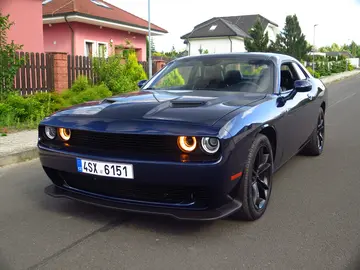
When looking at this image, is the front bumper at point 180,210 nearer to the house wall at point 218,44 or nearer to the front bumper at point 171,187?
the front bumper at point 171,187

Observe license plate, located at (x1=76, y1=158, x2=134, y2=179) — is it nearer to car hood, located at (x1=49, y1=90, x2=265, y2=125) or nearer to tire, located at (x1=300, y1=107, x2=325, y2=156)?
car hood, located at (x1=49, y1=90, x2=265, y2=125)

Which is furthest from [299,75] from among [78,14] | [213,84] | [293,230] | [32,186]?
[78,14]

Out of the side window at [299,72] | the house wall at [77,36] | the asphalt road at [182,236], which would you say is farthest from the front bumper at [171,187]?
the house wall at [77,36]

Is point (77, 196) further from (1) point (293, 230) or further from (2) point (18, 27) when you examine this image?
(2) point (18, 27)

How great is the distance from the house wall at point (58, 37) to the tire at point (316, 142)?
15911 mm

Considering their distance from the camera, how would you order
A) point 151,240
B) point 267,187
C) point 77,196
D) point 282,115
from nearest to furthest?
point 151,240 → point 77,196 → point 267,187 → point 282,115

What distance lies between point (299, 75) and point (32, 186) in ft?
12.0

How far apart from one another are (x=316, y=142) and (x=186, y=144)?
3.54 meters

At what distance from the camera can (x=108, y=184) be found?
3141 mm

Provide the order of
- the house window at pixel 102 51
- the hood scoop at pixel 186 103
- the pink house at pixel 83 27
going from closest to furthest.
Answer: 1. the hood scoop at pixel 186 103
2. the house window at pixel 102 51
3. the pink house at pixel 83 27

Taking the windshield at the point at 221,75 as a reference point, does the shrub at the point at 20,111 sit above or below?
below

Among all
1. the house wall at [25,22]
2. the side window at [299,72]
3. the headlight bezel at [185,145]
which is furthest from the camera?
the house wall at [25,22]

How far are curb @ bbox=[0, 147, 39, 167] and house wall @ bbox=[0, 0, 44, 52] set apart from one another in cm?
904

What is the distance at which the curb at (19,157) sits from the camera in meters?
5.74
